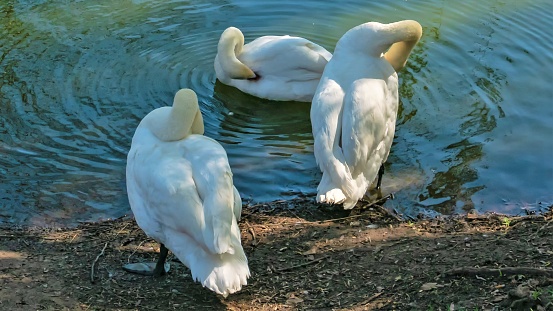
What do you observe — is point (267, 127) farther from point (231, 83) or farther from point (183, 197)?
point (183, 197)

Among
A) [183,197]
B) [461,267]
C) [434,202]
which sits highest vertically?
[183,197]

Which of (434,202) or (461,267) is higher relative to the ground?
(461,267)

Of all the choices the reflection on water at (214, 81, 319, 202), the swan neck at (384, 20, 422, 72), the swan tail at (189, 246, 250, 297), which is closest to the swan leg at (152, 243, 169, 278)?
the swan tail at (189, 246, 250, 297)

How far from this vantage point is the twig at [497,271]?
15.1 feet

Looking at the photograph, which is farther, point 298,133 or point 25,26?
point 25,26

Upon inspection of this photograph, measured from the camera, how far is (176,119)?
5.38 meters

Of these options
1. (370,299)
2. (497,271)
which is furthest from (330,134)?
(497,271)

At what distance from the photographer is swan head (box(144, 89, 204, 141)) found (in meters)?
5.39

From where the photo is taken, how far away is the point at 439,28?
9.98 meters

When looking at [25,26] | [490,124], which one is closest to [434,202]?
[490,124]

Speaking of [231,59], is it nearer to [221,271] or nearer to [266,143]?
[266,143]

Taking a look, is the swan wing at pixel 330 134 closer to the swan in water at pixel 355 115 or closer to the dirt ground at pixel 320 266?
the swan in water at pixel 355 115

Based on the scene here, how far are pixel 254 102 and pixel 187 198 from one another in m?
3.95

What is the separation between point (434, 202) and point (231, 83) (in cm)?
294
